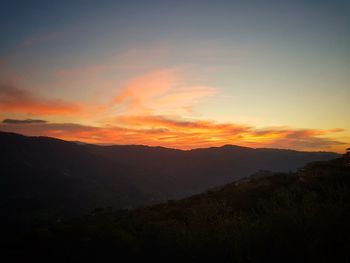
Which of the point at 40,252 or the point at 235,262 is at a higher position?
the point at 235,262

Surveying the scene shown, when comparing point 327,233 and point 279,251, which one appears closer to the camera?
point 327,233

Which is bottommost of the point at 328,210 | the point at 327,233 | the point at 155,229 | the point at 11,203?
the point at 11,203

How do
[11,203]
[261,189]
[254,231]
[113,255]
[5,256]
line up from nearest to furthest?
[254,231] < [113,255] < [5,256] < [261,189] < [11,203]

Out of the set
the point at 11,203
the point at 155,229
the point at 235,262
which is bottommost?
the point at 11,203

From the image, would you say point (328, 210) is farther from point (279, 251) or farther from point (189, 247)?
point (189, 247)

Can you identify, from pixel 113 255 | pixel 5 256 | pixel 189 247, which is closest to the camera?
pixel 189 247

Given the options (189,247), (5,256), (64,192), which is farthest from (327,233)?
(64,192)

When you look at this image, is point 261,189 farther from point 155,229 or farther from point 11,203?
point 11,203

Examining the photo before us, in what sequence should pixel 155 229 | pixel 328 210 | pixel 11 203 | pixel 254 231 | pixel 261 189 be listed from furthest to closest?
pixel 11 203
pixel 261 189
pixel 155 229
pixel 254 231
pixel 328 210

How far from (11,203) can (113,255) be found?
166 meters

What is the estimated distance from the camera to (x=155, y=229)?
16.5 m

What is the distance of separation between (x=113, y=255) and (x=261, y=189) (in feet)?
57.6

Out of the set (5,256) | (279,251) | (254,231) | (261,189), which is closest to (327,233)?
(279,251)

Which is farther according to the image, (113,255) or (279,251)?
(113,255)
